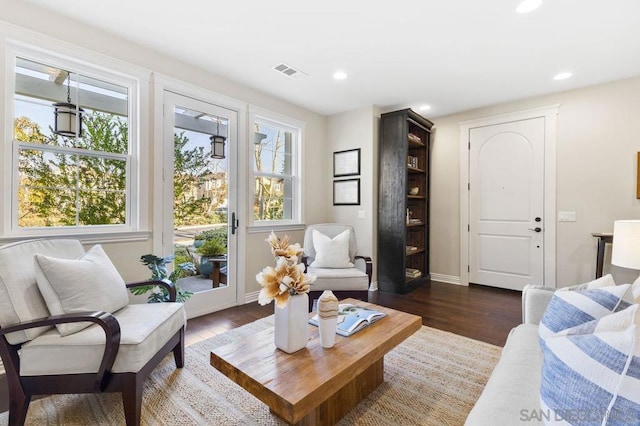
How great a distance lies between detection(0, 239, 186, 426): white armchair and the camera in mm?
1477

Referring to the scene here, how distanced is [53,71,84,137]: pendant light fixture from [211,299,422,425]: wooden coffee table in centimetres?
218

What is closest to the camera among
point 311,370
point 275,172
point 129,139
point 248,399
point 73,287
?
point 311,370

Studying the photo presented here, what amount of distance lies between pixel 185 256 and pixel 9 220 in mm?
1314

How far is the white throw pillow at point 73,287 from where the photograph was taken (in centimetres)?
159

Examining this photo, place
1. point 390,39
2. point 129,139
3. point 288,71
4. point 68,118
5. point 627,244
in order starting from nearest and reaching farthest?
point 627,244 < point 68,118 < point 390,39 < point 129,139 < point 288,71

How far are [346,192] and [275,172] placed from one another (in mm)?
1078

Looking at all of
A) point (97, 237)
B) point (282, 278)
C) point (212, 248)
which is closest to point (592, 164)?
point (282, 278)

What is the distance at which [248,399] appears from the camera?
1761mm

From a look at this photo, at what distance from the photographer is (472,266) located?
438 centimetres

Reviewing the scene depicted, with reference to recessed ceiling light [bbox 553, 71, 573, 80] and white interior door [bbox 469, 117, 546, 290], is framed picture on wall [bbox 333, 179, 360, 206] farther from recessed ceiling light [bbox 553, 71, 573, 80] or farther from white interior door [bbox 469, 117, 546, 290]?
recessed ceiling light [bbox 553, 71, 573, 80]

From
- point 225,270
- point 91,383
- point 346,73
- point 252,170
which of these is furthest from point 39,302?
point 346,73

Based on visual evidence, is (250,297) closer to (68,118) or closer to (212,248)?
(212,248)

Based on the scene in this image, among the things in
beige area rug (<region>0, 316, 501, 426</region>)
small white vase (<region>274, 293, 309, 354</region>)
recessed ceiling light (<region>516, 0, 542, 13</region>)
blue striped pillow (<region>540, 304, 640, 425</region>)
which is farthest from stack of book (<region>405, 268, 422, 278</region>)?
blue striped pillow (<region>540, 304, 640, 425</region>)

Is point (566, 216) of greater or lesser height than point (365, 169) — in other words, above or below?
below
